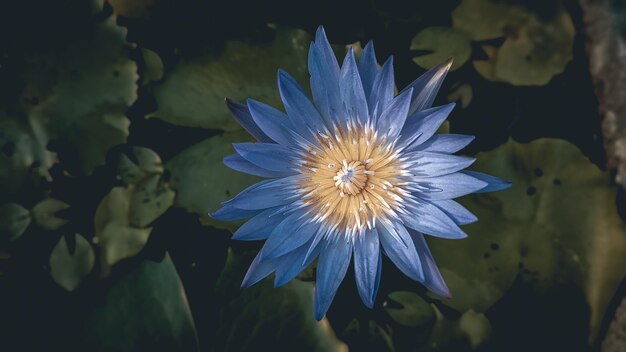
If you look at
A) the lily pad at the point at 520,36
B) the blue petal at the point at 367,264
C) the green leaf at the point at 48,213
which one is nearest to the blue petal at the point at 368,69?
the blue petal at the point at 367,264

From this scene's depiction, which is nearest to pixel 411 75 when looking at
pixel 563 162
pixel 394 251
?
pixel 563 162

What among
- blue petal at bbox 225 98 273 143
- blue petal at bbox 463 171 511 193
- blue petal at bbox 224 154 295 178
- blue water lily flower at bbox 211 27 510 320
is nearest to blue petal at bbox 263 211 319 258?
blue water lily flower at bbox 211 27 510 320

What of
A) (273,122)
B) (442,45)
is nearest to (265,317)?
(273,122)

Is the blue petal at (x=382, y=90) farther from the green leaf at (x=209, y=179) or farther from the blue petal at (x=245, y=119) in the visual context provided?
the green leaf at (x=209, y=179)

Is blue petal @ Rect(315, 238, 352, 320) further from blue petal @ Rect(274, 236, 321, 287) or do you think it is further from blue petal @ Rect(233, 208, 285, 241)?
blue petal @ Rect(233, 208, 285, 241)

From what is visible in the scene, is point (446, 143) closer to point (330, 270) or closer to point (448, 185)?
point (448, 185)

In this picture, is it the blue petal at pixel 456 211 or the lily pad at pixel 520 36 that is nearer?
the blue petal at pixel 456 211
